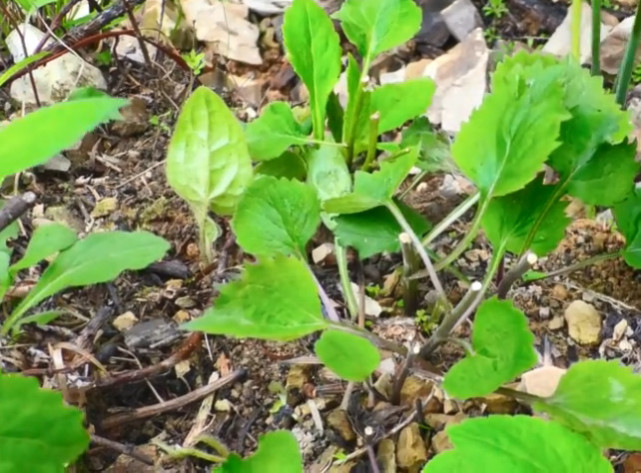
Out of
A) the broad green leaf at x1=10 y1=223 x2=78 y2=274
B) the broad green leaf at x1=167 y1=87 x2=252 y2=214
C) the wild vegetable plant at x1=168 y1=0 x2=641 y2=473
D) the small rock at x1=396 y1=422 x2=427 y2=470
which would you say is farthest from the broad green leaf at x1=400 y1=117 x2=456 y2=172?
the broad green leaf at x1=10 y1=223 x2=78 y2=274

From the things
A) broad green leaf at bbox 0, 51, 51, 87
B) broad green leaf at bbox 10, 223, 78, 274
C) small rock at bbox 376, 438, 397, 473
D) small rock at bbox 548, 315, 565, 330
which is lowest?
small rock at bbox 376, 438, 397, 473

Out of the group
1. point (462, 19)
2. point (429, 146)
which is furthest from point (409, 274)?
point (462, 19)

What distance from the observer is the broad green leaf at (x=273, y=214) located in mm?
910

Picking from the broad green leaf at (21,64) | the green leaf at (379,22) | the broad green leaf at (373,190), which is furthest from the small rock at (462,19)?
the broad green leaf at (21,64)

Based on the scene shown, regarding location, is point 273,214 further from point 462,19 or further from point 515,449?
point 462,19

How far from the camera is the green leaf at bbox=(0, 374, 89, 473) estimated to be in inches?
28.0

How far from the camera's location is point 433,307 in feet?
3.14

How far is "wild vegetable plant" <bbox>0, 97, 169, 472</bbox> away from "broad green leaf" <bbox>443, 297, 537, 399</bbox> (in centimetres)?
34

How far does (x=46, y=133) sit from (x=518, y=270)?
1.55 ft

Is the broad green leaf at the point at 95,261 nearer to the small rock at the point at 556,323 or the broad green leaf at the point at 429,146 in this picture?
the broad green leaf at the point at 429,146

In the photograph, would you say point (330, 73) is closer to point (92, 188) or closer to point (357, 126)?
point (357, 126)

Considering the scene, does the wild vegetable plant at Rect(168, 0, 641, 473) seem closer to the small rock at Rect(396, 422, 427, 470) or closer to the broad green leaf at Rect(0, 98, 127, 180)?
the small rock at Rect(396, 422, 427, 470)

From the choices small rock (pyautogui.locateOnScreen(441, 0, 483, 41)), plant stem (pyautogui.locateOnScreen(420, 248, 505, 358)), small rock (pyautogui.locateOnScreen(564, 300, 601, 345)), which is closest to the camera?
plant stem (pyautogui.locateOnScreen(420, 248, 505, 358))

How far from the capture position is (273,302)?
825 mm
